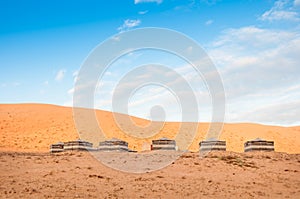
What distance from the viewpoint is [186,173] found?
17469 mm

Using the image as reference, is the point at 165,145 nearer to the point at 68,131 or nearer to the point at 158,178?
the point at 158,178

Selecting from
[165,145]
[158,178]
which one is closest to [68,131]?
[165,145]

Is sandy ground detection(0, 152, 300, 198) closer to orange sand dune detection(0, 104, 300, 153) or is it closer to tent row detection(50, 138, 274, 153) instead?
tent row detection(50, 138, 274, 153)

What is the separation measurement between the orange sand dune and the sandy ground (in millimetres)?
21536

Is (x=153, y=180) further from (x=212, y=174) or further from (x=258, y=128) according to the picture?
(x=258, y=128)

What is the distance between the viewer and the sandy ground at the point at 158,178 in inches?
539

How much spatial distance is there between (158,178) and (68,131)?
3428cm

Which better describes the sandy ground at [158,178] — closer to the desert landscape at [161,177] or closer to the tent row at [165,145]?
the desert landscape at [161,177]

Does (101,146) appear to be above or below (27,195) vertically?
above

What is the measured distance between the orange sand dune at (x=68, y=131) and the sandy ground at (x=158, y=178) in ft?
70.7

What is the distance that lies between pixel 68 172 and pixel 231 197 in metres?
7.38

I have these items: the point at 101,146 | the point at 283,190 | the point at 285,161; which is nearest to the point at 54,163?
the point at 101,146

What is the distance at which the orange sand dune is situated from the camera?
43938 millimetres

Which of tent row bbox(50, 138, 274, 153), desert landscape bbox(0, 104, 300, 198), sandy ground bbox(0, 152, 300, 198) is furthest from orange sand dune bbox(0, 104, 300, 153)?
sandy ground bbox(0, 152, 300, 198)
